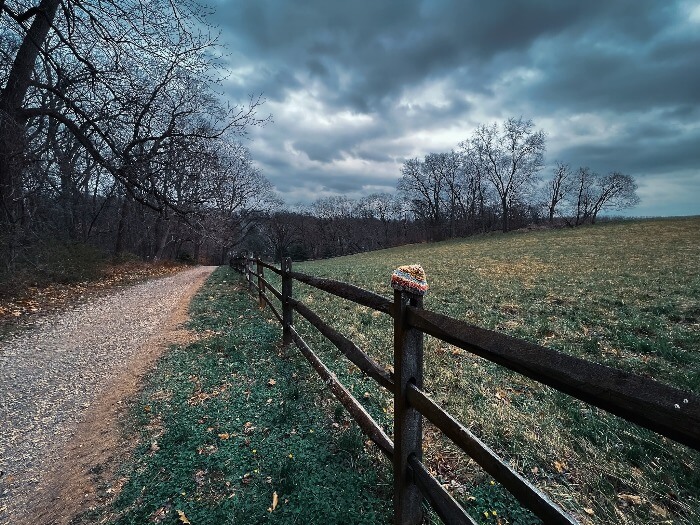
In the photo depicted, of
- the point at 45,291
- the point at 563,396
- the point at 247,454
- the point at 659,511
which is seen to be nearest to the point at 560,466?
the point at 659,511

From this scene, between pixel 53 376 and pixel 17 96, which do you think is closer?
pixel 53 376

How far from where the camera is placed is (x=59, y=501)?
3.17m

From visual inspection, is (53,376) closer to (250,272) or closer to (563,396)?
(563,396)

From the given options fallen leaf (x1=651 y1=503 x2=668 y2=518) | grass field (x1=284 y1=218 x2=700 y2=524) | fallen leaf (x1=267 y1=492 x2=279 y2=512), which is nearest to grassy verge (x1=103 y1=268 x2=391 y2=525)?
fallen leaf (x1=267 y1=492 x2=279 y2=512)

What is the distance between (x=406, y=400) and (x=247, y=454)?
6.15ft

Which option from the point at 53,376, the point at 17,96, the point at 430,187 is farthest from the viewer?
the point at 430,187

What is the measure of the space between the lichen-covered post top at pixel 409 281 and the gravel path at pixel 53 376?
3519 mm

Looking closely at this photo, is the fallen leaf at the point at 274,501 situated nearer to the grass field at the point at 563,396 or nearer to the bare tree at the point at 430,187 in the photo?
the grass field at the point at 563,396

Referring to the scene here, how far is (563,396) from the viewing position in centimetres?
455

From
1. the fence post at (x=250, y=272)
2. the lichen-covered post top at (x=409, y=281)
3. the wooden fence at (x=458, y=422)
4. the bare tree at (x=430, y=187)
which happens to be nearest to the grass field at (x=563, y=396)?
the wooden fence at (x=458, y=422)

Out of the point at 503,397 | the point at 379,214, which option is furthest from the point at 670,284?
the point at 379,214

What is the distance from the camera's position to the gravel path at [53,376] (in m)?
3.66

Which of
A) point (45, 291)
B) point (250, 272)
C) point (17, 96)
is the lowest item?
point (45, 291)

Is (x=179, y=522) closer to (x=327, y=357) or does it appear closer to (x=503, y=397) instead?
(x=327, y=357)
